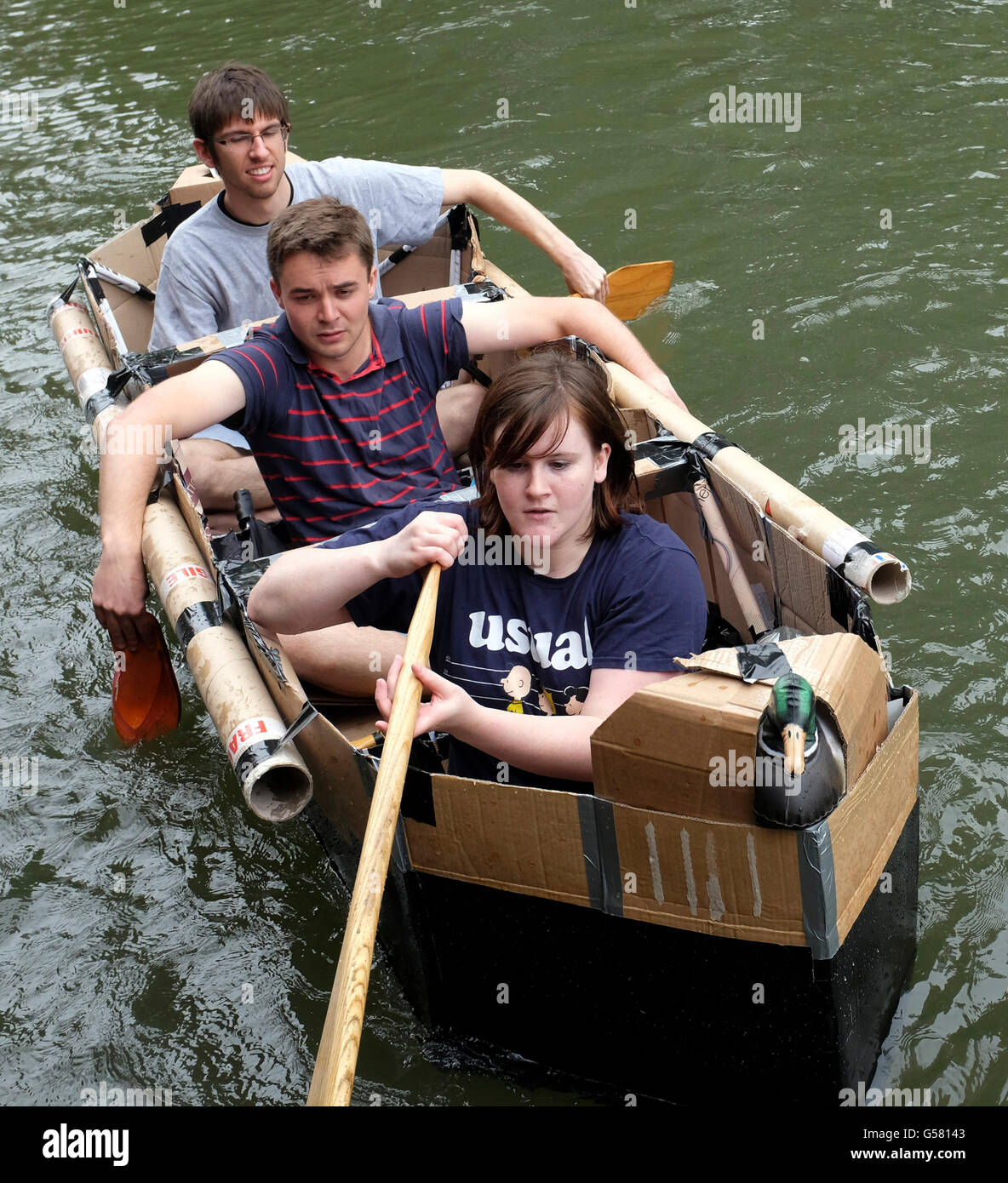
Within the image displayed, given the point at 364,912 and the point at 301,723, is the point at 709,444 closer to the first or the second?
the point at 301,723

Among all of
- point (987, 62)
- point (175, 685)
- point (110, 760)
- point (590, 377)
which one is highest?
point (590, 377)

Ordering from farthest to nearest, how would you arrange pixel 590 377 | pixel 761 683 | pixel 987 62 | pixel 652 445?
pixel 987 62 < pixel 652 445 < pixel 590 377 < pixel 761 683

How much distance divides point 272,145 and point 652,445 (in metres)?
1.66

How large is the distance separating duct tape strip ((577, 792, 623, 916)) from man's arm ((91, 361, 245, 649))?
139 centimetres

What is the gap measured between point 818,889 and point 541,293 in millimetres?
4494

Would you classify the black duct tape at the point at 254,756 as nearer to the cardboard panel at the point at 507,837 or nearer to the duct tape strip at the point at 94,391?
the cardboard panel at the point at 507,837

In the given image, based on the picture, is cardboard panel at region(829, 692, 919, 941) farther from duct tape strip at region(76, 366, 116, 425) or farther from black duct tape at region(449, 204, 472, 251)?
black duct tape at region(449, 204, 472, 251)

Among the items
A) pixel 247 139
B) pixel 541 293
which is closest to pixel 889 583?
pixel 247 139

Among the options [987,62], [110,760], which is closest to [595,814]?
[110,760]

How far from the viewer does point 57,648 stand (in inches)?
172

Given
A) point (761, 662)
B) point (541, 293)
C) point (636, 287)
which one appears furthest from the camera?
point (541, 293)

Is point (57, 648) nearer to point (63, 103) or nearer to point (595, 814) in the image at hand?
point (595, 814)

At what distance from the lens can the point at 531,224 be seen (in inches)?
169

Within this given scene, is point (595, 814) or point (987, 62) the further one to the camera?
point (987, 62)
